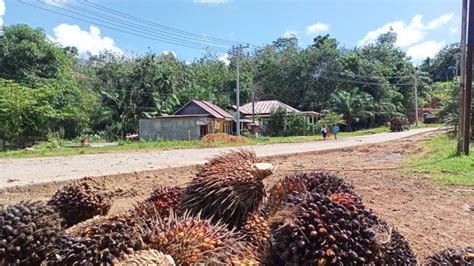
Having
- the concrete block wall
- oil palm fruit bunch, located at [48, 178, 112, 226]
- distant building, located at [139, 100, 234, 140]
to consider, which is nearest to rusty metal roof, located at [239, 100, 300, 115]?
distant building, located at [139, 100, 234, 140]

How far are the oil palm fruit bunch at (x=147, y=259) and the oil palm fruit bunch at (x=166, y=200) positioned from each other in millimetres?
770

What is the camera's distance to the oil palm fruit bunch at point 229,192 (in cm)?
227

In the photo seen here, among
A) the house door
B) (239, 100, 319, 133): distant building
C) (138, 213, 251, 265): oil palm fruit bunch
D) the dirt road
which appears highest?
(239, 100, 319, 133): distant building

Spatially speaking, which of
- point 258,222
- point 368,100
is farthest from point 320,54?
point 258,222

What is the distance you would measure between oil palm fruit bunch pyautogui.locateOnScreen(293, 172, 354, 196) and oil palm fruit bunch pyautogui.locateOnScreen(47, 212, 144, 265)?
99cm

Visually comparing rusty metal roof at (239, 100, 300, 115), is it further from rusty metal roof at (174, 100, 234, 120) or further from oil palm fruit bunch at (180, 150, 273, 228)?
oil palm fruit bunch at (180, 150, 273, 228)

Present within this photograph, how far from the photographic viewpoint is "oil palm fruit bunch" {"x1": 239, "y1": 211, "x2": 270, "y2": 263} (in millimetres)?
1850

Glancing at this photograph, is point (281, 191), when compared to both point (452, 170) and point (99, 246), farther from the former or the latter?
point (452, 170)

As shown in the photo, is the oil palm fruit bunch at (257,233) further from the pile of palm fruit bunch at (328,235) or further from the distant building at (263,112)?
the distant building at (263,112)

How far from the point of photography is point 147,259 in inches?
61.5

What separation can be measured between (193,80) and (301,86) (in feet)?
51.4

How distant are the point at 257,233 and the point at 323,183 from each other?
1.77 feet

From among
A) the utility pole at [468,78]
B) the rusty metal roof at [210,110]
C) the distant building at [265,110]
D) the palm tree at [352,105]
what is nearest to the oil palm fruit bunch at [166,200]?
the utility pole at [468,78]

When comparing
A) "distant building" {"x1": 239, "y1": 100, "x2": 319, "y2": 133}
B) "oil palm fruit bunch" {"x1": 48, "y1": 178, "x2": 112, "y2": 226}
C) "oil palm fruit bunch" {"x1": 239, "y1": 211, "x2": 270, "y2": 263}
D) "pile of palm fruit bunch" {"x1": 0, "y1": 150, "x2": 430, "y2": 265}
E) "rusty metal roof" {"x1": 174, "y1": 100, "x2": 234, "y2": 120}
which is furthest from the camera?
"distant building" {"x1": 239, "y1": 100, "x2": 319, "y2": 133}
